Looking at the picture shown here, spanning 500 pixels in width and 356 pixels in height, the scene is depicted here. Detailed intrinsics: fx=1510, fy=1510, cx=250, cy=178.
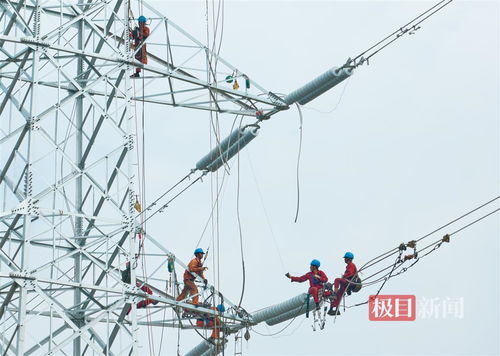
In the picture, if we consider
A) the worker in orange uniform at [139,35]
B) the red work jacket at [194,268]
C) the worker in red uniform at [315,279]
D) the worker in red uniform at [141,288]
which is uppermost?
the worker in orange uniform at [139,35]

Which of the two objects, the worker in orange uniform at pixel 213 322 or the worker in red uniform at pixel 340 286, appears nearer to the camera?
the worker in red uniform at pixel 340 286

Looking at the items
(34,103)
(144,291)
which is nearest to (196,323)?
(144,291)

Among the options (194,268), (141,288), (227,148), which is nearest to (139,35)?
(227,148)

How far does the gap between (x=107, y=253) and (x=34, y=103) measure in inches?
131

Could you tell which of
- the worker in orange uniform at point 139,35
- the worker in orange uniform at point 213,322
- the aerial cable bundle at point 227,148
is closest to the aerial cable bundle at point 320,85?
the aerial cable bundle at point 227,148

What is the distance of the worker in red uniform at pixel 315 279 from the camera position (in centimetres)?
3177

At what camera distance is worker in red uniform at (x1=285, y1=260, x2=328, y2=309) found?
104ft

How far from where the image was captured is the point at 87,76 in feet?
107

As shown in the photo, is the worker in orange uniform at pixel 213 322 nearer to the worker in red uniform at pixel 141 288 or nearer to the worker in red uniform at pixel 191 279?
the worker in red uniform at pixel 191 279

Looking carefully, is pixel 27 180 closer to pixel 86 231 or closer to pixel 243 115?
pixel 86 231

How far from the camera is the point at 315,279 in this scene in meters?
32.2

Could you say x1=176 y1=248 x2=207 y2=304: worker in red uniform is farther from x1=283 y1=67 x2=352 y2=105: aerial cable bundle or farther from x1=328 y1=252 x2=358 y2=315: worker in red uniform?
x1=283 y1=67 x2=352 y2=105: aerial cable bundle

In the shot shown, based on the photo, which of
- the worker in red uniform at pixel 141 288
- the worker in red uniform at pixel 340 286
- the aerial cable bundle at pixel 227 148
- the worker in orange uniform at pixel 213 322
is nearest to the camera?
the worker in red uniform at pixel 141 288

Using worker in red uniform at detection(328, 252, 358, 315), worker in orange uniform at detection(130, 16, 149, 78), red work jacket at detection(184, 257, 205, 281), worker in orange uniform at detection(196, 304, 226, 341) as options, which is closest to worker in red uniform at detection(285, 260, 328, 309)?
worker in red uniform at detection(328, 252, 358, 315)
